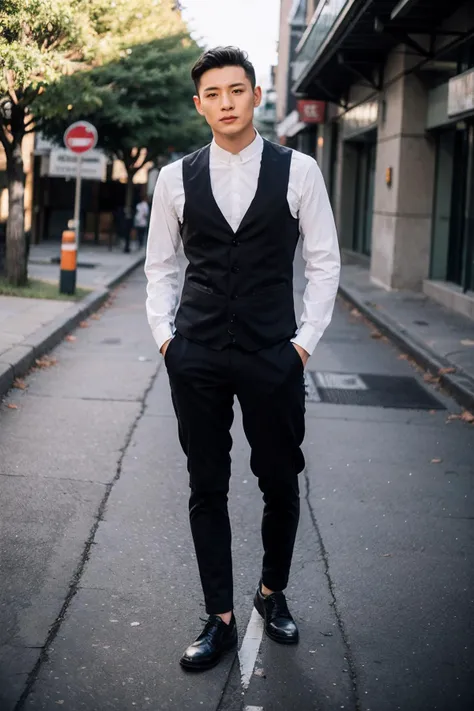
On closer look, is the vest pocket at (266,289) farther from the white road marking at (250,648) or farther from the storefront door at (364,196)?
the storefront door at (364,196)

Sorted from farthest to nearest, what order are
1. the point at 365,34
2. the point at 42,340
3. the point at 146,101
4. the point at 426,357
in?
the point at 146,101, the point at 365,34, the point at 426,357, the point at 42,340

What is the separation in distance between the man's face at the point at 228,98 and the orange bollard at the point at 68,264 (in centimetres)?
1175

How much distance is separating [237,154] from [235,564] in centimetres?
203

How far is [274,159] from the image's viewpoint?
3.56m

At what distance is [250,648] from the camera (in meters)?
3.80

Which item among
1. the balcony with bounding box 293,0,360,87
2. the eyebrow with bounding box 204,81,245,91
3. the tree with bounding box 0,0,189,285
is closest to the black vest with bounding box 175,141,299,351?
the eyebrow with bounding box 204,81,245,91

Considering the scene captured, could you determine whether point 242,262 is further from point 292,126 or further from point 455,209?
point 292,126

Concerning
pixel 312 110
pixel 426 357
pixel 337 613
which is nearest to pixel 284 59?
pixel 312 110

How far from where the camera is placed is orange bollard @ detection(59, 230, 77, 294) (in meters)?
15.1

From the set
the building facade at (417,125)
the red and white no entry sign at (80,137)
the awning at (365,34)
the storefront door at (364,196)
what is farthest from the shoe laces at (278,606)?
the storefront door at (364,196)

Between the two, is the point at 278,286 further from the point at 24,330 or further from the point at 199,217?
the point at 24,330

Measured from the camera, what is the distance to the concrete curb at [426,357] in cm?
903

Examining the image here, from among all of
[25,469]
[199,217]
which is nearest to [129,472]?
[25,469]

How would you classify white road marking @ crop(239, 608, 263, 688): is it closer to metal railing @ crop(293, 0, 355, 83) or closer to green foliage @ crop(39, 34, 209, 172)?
metal railing @ crop(293, 0, 355, 83)
